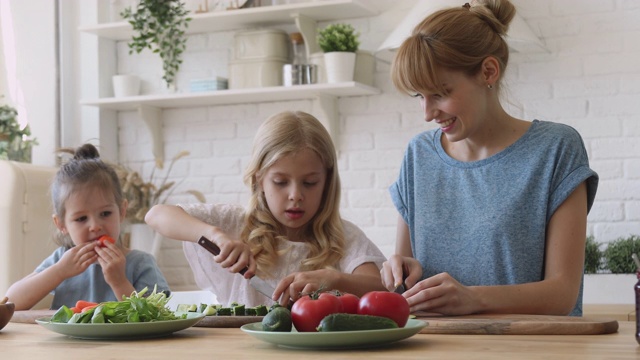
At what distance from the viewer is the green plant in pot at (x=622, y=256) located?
134 inches

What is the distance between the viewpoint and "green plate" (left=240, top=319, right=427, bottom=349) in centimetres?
133

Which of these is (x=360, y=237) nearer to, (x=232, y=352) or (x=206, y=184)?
(x=232, y=352)

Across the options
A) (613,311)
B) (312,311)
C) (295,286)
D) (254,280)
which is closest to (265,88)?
(613,311)

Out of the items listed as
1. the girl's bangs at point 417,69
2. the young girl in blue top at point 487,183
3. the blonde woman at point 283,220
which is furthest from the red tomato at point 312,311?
the blonde woman at point 283,220

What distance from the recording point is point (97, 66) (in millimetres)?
4391

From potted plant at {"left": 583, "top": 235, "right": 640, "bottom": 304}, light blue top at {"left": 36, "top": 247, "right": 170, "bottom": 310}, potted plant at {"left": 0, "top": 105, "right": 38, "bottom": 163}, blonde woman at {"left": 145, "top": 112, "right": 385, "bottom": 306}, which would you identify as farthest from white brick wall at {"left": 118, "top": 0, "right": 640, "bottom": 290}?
light blue top at {"left": 36, "top": 247, "right": 170, "bottom": 310}

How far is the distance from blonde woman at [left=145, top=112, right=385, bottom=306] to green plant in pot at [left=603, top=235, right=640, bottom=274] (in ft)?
4.33

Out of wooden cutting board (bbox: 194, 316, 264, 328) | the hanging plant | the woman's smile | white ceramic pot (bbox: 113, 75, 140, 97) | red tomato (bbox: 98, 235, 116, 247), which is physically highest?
the hanging plant

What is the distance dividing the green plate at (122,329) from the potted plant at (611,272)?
6.86ft

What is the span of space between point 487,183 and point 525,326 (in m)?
0.65

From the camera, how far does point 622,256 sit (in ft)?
11.2

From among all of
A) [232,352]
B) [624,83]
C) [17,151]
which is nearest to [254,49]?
[17,151]

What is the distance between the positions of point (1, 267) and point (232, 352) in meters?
2.45

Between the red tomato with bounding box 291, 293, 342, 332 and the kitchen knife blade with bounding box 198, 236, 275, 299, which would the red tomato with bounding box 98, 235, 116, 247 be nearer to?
the kitchen knife blade with bounding box 198, 236, 275, 299
